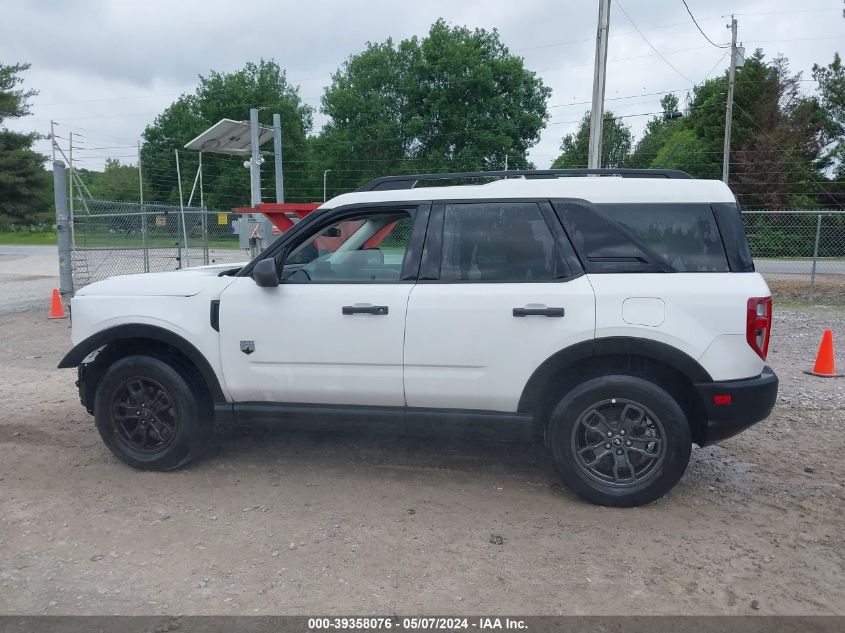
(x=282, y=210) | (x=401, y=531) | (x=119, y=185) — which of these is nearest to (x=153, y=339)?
(x=401, y=531)

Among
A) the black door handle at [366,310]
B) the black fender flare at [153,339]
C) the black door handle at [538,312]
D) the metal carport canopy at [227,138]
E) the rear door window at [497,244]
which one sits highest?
the metal carport canopy at [227,138]

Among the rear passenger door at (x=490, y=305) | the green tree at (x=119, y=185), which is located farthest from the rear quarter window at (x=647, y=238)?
the green tree at (x=119, y=185)

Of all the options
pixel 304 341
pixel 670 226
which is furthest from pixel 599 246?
pixel 304 341

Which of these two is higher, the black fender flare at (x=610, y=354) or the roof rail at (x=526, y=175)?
the roof rail at (x=526, y=175)

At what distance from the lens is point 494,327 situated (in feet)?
13.6

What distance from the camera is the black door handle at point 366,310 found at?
4.27m

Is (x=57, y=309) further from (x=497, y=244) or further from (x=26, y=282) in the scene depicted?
(x=497, y=244)

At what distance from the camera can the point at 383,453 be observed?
17.1 feet

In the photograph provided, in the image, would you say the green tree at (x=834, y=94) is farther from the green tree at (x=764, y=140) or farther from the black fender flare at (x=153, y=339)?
the black fender flare at (x=153, y=339)

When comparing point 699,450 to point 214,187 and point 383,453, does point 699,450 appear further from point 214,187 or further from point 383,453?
point 214,187

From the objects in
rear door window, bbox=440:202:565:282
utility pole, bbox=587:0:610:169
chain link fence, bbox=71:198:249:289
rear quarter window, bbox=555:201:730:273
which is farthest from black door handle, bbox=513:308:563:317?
chain link fence, bbox=71:198:249:289

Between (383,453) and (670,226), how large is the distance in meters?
2.60

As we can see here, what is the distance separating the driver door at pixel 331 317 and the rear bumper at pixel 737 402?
5.98 feet

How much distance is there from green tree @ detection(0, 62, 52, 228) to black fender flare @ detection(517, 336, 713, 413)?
50.4m
